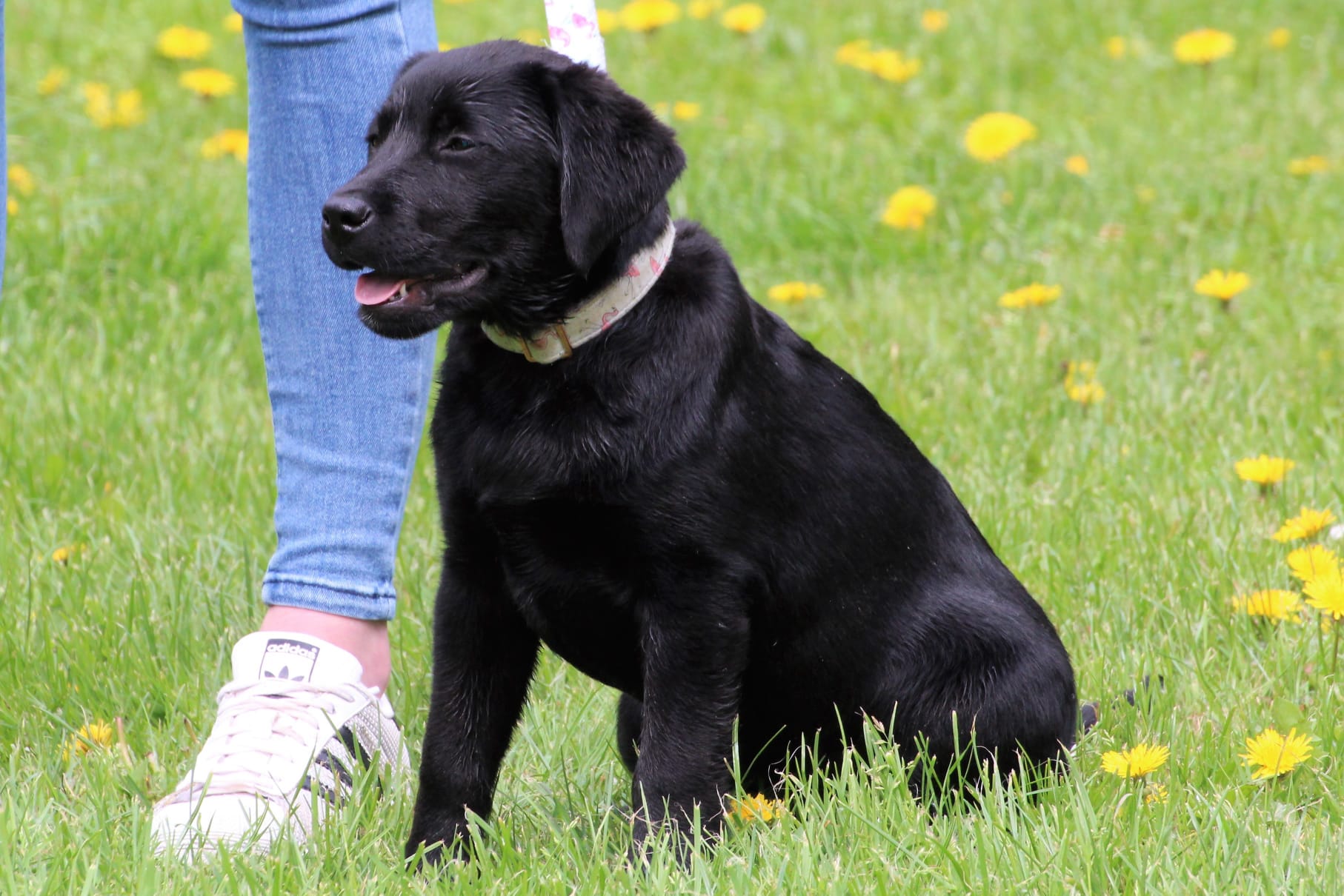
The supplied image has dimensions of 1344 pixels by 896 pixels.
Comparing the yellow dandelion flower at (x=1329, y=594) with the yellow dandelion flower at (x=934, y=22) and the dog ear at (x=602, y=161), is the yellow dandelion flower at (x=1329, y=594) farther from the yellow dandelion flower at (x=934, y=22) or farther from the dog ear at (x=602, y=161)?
the yellow dandelion flower at (x=934, y=22)

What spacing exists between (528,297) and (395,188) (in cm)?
22

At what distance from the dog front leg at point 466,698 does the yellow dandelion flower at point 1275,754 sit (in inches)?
41.0

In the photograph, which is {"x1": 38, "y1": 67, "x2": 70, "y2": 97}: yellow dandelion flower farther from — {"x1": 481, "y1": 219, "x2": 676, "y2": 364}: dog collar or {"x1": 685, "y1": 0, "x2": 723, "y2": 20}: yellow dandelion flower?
{"x1": 481, "y1": 219, "x2": 676, "y2": 364}: dog collar

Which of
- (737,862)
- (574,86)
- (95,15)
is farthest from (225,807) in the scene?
(95,15)

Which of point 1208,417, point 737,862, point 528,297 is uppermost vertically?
point 528,297

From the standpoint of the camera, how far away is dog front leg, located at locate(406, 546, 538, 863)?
7.41ft

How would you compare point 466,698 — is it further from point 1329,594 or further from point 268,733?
point 1329,594

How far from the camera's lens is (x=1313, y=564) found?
8.91ft

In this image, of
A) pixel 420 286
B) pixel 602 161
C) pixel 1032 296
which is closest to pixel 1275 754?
pixel 602 161

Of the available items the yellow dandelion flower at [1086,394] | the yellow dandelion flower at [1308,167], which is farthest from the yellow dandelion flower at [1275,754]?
the yellow dandelion flower at [1308,167]

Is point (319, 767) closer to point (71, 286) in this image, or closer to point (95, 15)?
point (71, 286)

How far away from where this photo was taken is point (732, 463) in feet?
7.11

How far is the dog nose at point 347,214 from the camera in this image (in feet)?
6.70

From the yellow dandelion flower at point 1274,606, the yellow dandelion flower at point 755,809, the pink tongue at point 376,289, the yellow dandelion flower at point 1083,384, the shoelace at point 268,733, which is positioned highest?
the pink tongue at point 376,289
